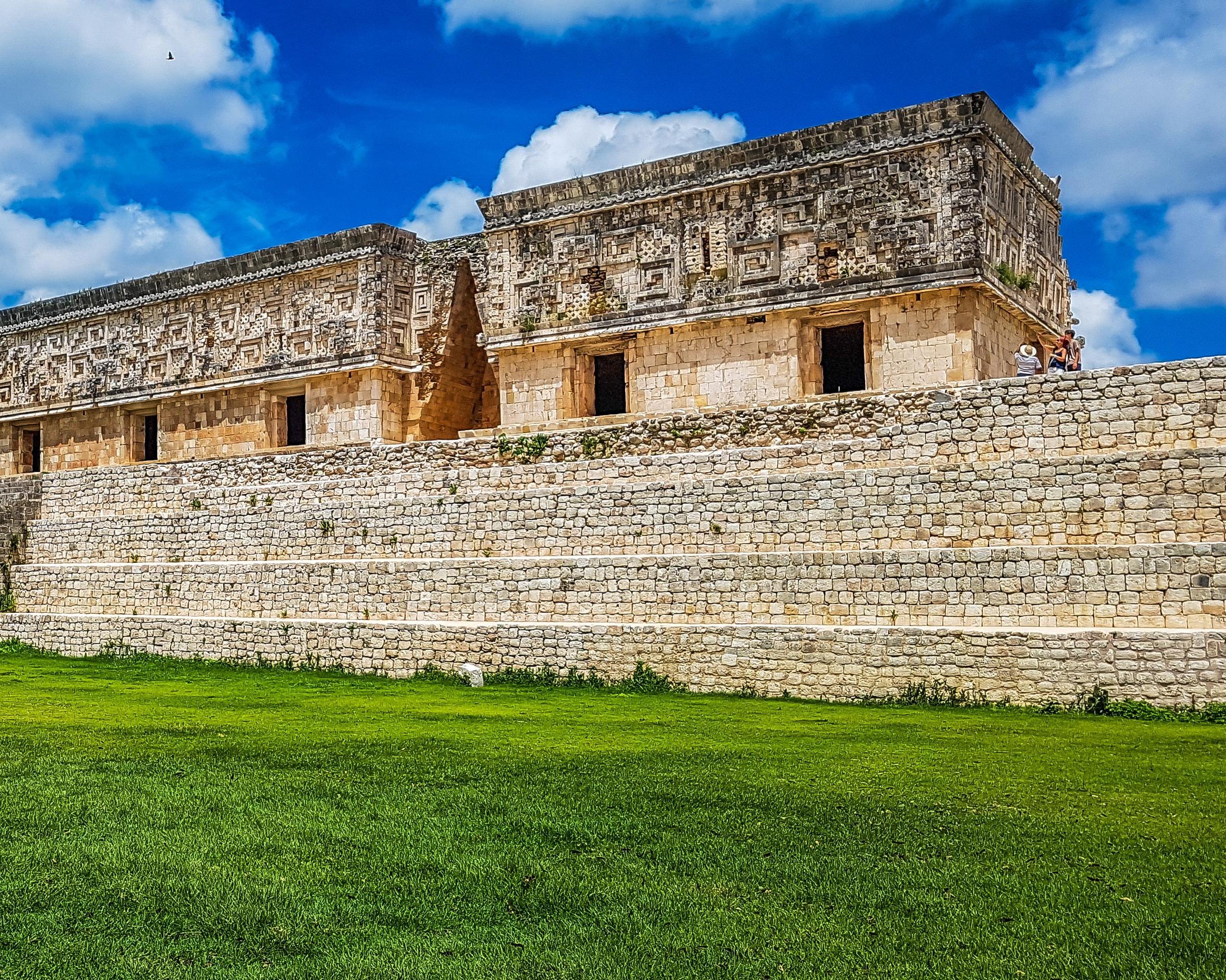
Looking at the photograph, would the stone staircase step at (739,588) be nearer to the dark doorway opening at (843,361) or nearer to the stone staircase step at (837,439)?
the stone staircase step at (837,439)

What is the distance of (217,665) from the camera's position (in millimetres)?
13945

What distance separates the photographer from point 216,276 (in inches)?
792

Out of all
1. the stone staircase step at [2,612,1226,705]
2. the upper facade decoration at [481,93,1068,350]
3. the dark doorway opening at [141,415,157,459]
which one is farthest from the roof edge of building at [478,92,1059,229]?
the dark doorway opening at [141,415,157,459]

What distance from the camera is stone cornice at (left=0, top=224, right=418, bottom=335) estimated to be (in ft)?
60.6

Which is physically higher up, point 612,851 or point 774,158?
point 774,158

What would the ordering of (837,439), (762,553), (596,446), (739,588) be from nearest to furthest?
(739,588), (762,553), (837,439), (596,446)

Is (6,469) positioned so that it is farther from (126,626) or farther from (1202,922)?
(1202,922)

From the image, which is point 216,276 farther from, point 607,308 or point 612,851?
point 612,851

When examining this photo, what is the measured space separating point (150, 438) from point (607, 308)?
10235 mm

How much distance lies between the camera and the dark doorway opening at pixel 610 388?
64.2ft

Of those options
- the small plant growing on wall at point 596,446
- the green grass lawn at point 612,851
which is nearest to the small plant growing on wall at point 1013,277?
the small plant growing on wall at point 596,446

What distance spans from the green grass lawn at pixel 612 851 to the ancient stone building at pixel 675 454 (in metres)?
2.15

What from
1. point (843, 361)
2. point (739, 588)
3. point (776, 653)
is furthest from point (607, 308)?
point (776, 653)

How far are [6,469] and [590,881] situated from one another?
21827 millimetres
